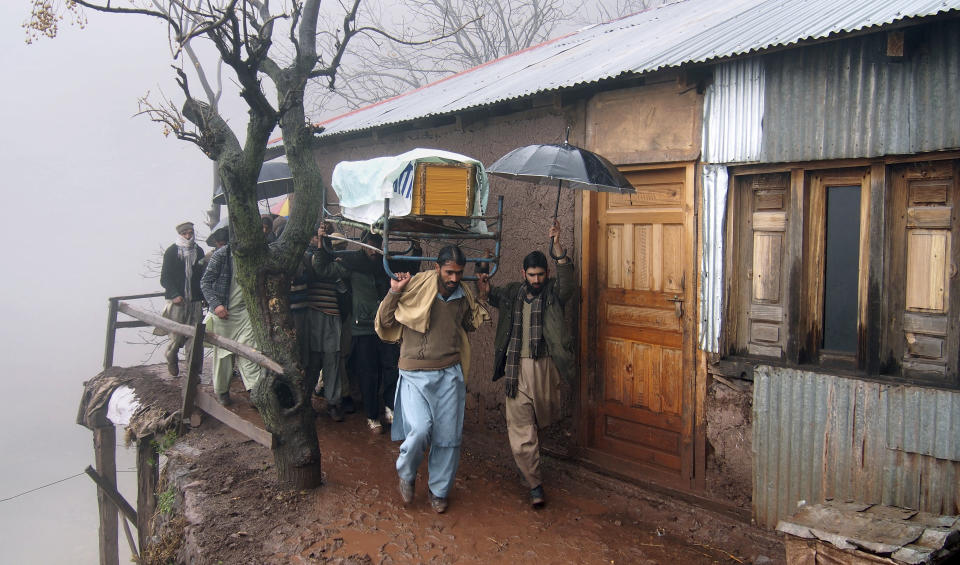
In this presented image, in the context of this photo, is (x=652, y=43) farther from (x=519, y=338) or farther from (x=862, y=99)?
(x=519, y=338)

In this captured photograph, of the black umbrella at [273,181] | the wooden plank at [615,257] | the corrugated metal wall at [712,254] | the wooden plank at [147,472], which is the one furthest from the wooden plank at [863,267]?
the wooden plank at [147,472]

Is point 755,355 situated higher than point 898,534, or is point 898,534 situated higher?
point 755,355

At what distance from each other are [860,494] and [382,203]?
3.53 metres

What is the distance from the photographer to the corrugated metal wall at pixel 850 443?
3611 millimetres

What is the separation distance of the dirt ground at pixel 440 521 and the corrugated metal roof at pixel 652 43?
3.13 meters

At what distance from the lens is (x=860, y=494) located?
3.89 meters

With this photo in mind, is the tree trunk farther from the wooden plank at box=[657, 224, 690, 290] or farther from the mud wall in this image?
the mud wall

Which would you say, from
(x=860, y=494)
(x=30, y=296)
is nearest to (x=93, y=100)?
(x=30, y=296)

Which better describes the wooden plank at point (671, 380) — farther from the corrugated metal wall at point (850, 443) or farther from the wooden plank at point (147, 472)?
the wooden plank at point (147, 472)

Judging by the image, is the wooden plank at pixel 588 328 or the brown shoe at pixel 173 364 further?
the brown shoe at pixel 173 364

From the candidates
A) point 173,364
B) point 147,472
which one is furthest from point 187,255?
point 147,472

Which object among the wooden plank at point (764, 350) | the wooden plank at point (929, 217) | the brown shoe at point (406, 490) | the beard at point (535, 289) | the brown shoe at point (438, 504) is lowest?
the brown shoe at point (438, 504)

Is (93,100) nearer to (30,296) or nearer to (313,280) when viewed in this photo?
(30,296)

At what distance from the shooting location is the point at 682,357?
486 cm
